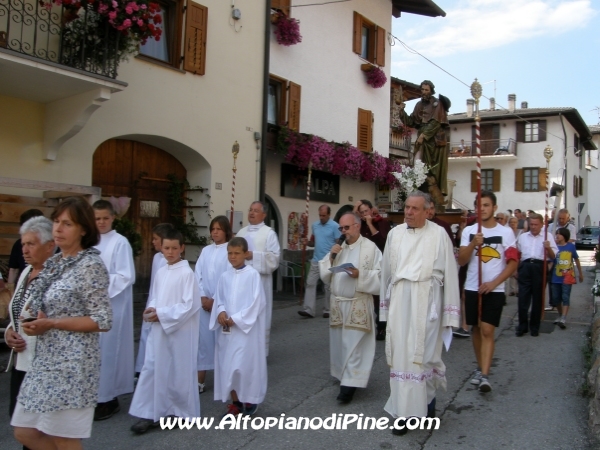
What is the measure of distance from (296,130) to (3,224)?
26.0 ft

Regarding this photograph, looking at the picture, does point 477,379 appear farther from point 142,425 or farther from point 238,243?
point 142,425

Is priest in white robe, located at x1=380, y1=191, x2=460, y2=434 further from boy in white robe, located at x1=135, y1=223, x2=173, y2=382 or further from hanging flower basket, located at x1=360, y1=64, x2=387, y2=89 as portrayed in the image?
hanging flower basket, located at x1=360, y1=64, x2=387, y2=89

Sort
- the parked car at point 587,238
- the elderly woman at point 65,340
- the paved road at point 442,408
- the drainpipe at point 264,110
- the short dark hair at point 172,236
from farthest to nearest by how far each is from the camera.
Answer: the parked car at point 587,238 < the drainpipe at point 264,110 < the short dark hair at point 172,236 < the paved road at point 442,408 < the elderly woman at point 65,340

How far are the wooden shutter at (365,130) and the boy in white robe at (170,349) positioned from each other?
41.5ft

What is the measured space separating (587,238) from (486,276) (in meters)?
33.9

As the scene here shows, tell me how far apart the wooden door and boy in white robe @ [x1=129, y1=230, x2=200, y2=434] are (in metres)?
5.55

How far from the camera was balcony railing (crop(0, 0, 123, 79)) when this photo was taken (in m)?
7.66

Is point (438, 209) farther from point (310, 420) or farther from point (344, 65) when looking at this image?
point (344, 65)

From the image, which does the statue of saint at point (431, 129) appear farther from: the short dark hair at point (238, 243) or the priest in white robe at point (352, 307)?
the short dark hair at point (238, 243)

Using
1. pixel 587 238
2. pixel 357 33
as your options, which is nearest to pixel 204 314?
pixel 357 33

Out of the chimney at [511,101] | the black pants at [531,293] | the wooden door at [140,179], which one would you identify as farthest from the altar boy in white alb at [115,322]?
the chimney at [511,101]

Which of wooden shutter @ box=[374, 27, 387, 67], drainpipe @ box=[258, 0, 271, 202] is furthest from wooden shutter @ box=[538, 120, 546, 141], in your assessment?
drainpipe @ box=[258, 0, 271, 202]

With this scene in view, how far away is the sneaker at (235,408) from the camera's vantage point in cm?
478

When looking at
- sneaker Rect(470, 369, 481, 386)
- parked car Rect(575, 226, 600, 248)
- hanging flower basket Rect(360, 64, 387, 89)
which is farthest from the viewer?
parked car Rect(575, 226, 600, 248)
